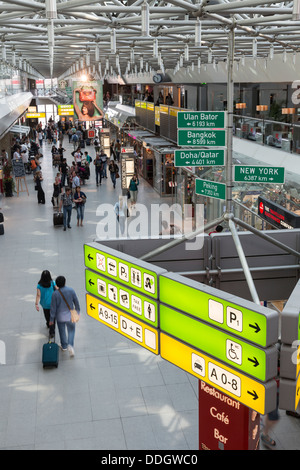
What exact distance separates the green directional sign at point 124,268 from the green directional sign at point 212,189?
1.41m

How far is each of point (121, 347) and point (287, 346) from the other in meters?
6.75

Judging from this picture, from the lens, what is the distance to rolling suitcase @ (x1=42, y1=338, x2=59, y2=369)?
10.3 m

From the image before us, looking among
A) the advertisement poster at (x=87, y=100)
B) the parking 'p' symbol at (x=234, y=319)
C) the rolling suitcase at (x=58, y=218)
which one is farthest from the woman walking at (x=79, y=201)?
the parking 'p' symbol at (x=234, y=319)

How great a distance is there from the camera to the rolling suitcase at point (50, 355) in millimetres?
10281

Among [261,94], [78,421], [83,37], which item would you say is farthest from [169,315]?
[261,94]

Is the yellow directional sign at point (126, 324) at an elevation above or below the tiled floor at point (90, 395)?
above

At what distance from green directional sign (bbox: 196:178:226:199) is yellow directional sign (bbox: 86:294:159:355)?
182cm

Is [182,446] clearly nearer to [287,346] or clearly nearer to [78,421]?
[78,421]

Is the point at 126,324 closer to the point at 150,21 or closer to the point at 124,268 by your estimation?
the point at 124,268

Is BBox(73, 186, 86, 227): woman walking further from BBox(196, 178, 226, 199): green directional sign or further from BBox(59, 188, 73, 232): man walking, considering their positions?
BBox(196, 178, 226, 199): green directional sign

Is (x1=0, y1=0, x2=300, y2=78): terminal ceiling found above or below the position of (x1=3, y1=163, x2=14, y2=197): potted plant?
above

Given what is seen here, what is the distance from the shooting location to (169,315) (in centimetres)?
567

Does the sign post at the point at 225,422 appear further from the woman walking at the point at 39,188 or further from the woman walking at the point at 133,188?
the woman walking at the point at 39,188

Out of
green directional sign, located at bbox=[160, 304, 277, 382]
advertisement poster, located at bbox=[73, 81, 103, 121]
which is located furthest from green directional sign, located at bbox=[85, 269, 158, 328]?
advertisement poster, located at bbox=[73, 81, 103, 121]
